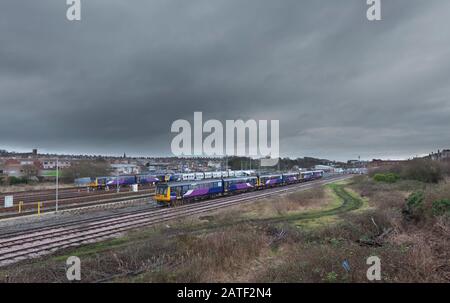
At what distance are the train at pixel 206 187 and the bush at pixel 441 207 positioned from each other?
75.5 feet

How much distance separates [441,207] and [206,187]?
1043 inches

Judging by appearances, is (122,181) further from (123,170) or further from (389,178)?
(389,178)

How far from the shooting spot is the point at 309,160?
189 m

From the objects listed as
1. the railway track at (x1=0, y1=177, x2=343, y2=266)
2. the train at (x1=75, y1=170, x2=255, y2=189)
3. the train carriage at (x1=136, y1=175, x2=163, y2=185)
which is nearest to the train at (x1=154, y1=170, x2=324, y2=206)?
the railway track at (x1=0, y1=177, x2=343, y2=266)

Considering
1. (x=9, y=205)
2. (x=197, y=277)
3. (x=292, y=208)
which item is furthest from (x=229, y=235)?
(x=9, y=205)

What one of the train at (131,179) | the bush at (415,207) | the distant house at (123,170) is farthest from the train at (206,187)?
the distant house at (123,170)

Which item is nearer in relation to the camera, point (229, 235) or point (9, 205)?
point (229, 235)

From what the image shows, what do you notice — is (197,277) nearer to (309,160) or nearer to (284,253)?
(284,253)

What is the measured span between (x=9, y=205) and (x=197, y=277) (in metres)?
29.3

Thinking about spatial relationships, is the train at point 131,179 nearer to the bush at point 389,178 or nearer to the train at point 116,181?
the train at point 116,181

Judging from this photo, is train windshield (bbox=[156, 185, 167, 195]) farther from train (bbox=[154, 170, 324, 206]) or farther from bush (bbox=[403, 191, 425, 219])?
bush (bbox=[403, 191, 425, 219])

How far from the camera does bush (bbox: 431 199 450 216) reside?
14.1 metres

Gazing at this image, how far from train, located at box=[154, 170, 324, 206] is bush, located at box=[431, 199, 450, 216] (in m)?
23.0
